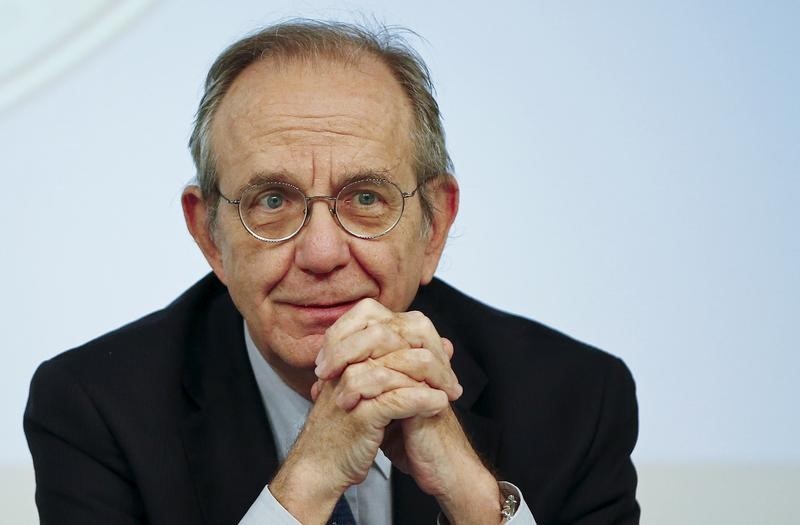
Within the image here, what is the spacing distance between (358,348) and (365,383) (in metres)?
0.07

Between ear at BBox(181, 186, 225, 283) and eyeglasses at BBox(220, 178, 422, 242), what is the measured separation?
0.21 m

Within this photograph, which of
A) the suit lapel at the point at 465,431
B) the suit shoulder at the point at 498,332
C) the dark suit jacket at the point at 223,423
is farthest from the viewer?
the suit shoulder at the point at 498,332

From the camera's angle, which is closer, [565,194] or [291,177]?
[291,177]

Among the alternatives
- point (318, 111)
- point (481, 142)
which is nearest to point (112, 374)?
point (318, 111)

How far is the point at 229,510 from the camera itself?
276cm

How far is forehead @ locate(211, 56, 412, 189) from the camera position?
8.77ft

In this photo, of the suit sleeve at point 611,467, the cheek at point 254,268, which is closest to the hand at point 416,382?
the cheek at point 254,268

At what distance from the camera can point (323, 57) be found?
2.81 metres

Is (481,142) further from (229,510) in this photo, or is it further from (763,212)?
(229,510)

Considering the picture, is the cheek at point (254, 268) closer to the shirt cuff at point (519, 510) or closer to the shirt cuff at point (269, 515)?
the shirt cuff at point (269, 515)

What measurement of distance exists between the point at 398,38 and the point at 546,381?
3.14 feet

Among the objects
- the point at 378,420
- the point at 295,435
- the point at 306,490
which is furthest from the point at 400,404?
the point at 295,435

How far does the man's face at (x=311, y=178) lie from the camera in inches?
105

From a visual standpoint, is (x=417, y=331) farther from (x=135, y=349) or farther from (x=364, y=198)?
(x=135, y=349)
